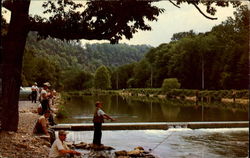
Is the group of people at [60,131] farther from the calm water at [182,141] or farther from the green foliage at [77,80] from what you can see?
the green foliage at [77,80]

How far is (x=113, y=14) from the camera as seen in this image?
1141 cm

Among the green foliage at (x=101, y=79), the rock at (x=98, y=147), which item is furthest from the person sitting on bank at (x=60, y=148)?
the green foliage at (x=101, y=79)

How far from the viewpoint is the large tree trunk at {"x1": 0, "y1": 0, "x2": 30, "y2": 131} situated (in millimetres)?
11445

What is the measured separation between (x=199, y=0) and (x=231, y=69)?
188ft

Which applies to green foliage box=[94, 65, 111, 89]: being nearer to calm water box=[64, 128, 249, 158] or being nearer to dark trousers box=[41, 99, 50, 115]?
calm water box=[64, 128, 249, 158]

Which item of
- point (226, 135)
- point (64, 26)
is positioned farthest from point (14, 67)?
point (226, 135)

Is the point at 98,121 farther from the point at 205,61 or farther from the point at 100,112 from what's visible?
the point at 205,61

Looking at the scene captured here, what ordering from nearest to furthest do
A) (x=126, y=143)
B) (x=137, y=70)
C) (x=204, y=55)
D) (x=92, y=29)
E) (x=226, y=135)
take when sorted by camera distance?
(x=92, y=29), (x=126, y=143), (x=226, y=135), (x=204, y=55), (x=137, y=70)

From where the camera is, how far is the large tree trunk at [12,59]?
11.4 metres

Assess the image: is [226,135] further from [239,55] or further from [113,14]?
[239,55]

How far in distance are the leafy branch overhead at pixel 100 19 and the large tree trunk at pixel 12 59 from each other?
1.13 feet

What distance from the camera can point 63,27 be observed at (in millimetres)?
12039

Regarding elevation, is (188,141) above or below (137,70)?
below

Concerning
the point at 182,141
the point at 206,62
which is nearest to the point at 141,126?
the point at 182,141
